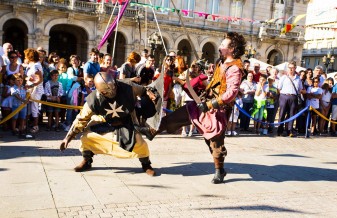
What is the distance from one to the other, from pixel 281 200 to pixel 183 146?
3365 millimetres

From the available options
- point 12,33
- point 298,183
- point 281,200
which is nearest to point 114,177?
point 281,200

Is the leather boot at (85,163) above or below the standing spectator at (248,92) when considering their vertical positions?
below

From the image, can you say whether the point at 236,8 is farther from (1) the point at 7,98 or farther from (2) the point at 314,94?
(1) the point at 7,98

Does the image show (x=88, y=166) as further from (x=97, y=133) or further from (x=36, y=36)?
(x=36, y=36)

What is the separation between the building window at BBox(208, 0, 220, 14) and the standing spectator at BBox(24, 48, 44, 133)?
26.6m

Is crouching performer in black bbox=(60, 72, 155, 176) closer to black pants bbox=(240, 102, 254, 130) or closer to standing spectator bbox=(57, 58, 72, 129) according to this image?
standing spectator bbox=(57, 58, 72, 129)

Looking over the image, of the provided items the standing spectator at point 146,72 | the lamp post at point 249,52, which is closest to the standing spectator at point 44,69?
the standing spectator at point 146,72

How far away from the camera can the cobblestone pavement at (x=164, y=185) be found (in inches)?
161

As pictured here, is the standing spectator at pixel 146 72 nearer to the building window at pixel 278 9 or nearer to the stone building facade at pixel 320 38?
the building window at pixel 278 9

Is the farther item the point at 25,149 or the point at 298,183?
the point at 25,149

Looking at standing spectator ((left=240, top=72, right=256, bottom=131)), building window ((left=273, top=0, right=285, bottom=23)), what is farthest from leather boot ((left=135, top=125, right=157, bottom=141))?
building window ((left=273, top=0, right=285, bottom=23))

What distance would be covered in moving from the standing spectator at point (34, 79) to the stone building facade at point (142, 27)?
13460 mm

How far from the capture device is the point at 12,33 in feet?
96.4

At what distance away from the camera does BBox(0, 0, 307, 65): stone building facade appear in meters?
26.6
